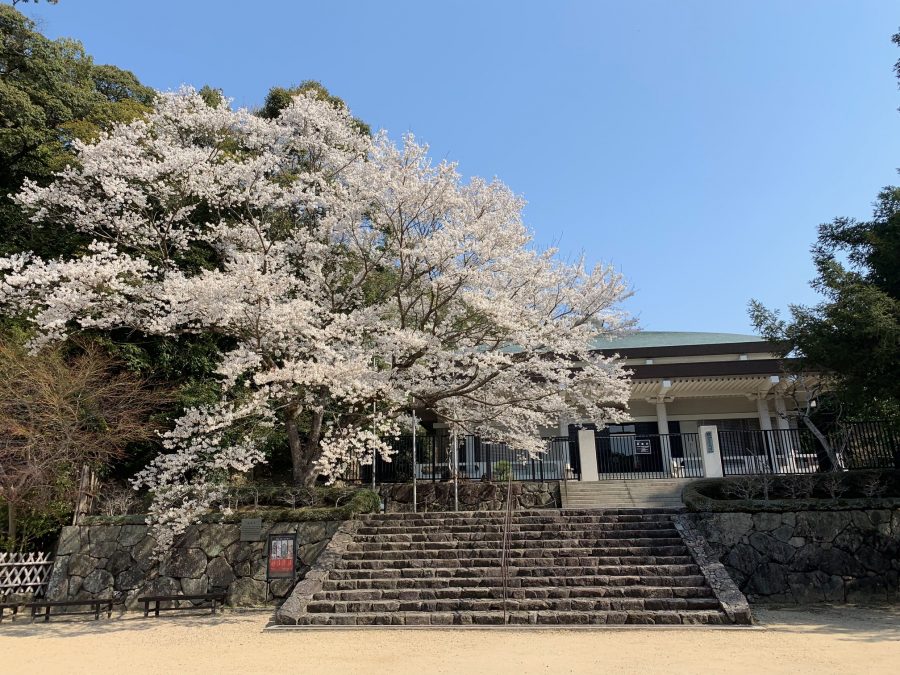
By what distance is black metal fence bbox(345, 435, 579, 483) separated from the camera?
Answer: 15.6m

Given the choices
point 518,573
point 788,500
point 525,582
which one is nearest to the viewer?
point 525,582

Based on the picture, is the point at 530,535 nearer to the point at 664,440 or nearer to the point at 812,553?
the point at 812,553

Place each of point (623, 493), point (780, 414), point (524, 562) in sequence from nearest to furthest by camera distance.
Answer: point (524, 562) < point (623, 493) < point (780, 414)

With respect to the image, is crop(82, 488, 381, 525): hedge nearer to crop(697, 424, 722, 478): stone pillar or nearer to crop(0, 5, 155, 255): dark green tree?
crop(0, 5, 155, 255): dark green tree

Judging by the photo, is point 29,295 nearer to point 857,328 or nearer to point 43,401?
point 43,401

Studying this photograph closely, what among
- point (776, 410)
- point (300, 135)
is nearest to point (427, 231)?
point (300, 135)

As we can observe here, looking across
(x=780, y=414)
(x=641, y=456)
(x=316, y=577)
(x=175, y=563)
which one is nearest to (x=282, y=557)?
(x=316, y=577)

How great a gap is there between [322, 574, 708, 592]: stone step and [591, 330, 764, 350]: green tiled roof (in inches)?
493

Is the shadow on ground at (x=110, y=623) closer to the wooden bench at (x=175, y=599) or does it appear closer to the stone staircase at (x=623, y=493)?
the wooden bench at (x=175, y=599)

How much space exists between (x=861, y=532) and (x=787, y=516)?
3.80ft

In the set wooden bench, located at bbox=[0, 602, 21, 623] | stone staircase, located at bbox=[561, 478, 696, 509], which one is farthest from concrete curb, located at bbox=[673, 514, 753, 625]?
wooden bench, located at bbox=[0, 602, 21, 623]

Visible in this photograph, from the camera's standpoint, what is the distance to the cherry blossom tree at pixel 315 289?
10.6 metres

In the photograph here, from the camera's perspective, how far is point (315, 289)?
1288 centimetres

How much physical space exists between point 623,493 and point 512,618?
691cm
